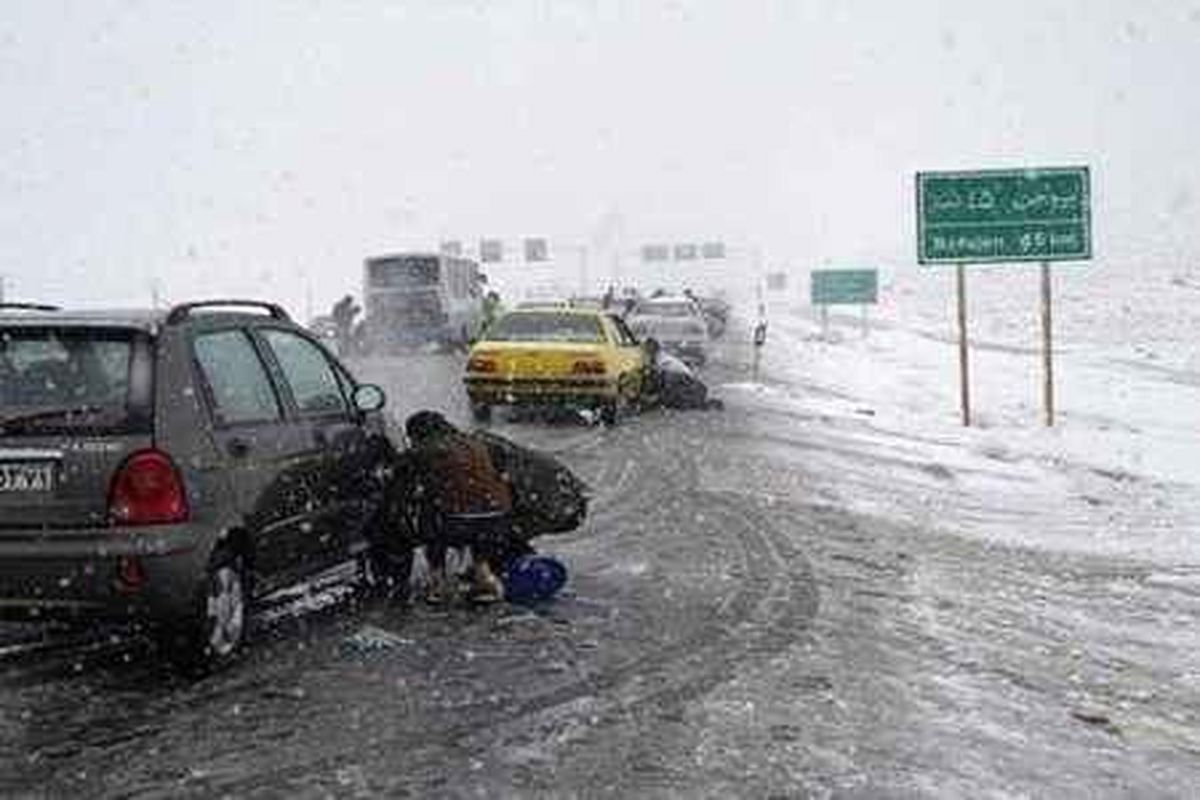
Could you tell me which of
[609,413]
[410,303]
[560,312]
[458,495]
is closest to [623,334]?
[560,312]

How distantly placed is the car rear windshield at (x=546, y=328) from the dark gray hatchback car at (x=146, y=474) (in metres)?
14.1

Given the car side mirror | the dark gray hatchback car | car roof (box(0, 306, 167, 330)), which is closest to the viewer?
the dark gray hatchback car

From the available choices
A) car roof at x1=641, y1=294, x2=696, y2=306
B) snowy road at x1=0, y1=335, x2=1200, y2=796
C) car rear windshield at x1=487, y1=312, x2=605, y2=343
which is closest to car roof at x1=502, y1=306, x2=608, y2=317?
car rear windshield at x1=487, y1=312, x2=605, y2=343

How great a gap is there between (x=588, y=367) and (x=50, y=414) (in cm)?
1457

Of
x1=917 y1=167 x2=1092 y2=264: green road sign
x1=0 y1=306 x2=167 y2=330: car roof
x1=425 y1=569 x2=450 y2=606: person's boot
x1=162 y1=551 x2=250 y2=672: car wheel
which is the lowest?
x1=425 y1=569 x2=450 y2=606: person's boot

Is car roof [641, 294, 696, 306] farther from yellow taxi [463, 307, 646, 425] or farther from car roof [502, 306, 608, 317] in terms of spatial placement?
yellow taxi [463, 307, 646, 425]

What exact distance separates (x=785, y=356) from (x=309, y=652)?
1664 inches

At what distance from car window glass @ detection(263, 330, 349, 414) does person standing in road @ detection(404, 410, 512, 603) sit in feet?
1.50

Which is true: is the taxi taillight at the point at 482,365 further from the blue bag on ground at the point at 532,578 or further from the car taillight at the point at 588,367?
the blue bag on ground at the point at 532,578

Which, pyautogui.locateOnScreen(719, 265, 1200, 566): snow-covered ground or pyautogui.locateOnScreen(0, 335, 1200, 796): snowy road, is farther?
pyautogui.locateOnScreen(719, 265, 1200, 566): snow-covered ground

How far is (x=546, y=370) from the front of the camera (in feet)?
70.1

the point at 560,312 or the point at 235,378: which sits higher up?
the point at 235,378

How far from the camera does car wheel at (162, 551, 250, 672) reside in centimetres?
706

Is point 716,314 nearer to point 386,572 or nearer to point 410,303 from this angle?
point 410,303
